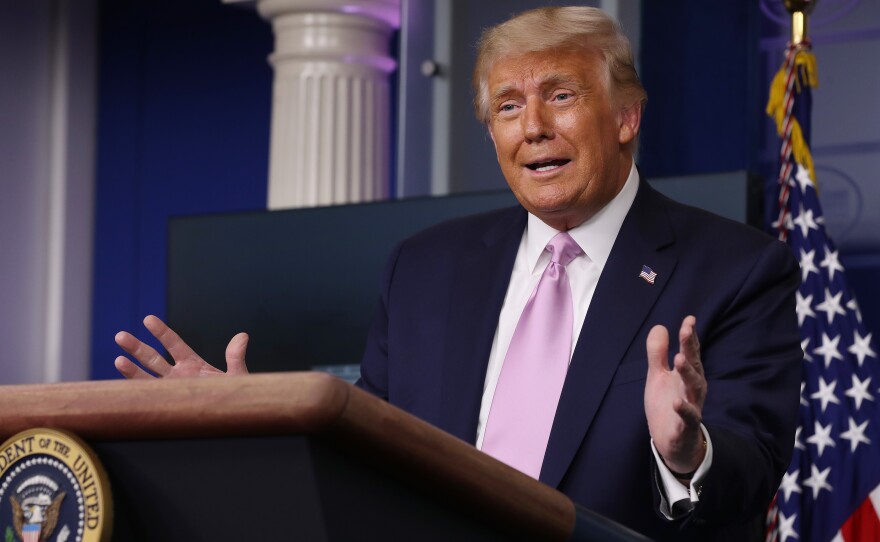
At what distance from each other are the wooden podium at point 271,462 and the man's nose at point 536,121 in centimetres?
108

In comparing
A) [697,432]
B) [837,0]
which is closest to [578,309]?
[697,432]

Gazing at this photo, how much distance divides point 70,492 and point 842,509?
8.51ft

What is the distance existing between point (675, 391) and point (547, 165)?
2.40 feet

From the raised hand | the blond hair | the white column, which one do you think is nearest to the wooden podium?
the raised hand

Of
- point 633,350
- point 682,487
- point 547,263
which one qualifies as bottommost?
point 682,487

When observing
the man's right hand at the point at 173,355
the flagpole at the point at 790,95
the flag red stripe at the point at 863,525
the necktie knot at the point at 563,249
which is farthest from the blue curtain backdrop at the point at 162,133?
the man's right hand at the point at 173,355

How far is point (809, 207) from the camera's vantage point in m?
3.40

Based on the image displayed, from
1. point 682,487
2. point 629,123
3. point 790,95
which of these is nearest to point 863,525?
point 790,95

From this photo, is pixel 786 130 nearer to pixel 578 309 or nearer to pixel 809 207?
pixel 809 207

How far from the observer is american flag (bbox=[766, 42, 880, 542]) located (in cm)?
314

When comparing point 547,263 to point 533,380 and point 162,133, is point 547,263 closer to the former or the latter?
point 533,380

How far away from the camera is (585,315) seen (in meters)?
1.81

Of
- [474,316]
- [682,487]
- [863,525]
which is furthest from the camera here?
[863,525]

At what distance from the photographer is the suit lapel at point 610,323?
1681 millimetres
